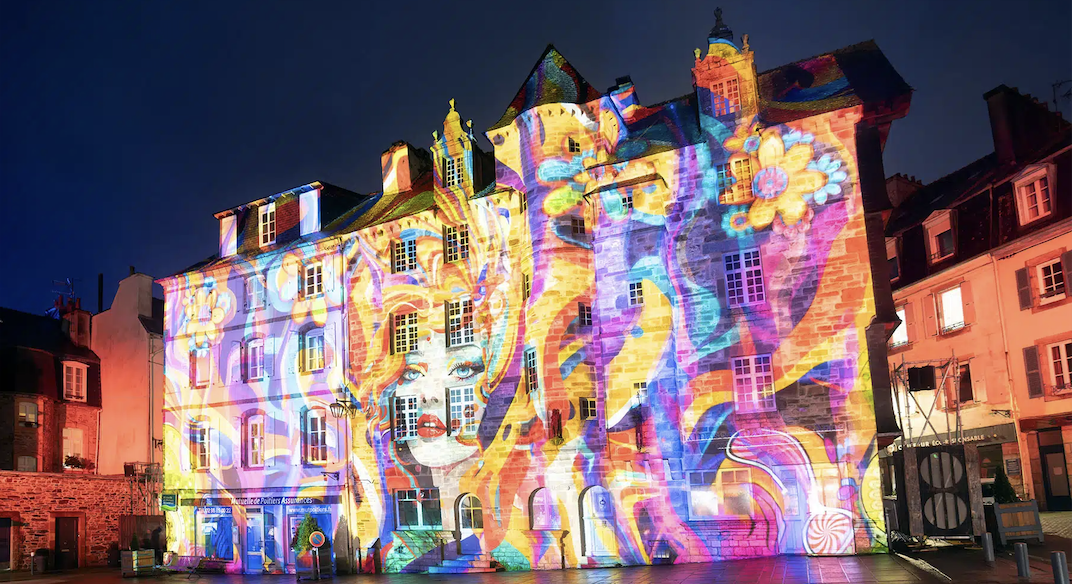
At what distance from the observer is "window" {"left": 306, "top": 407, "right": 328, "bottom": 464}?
1250 inches

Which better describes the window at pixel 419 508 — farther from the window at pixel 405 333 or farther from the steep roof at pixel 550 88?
the steep roof at pixel 550 88

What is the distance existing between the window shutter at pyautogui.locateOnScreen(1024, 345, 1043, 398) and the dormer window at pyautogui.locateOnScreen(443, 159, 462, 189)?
19.4 m

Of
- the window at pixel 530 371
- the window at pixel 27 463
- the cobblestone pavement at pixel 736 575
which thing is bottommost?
the cobblestone pavement at pixel 736 575

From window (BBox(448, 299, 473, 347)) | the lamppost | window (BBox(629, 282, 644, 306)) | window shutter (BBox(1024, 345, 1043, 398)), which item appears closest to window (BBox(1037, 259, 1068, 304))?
window shutter (BBox(1024, 345, 1043, 398))

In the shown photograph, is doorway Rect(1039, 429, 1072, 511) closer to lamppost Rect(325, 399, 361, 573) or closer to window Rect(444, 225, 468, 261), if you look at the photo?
window Rect(444, 225, 468, 261)

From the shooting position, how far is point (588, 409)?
26.7 metres

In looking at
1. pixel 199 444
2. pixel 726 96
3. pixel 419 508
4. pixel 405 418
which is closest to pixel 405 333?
pixel 405 418

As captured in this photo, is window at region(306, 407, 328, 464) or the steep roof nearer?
the steep roof

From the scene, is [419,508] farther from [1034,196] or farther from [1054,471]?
[1034,196]

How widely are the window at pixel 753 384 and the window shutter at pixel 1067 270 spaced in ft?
36.0

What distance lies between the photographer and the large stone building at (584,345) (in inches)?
949

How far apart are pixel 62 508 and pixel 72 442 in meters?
5.96

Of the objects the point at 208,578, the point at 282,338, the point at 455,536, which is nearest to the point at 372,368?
the point at 282,338

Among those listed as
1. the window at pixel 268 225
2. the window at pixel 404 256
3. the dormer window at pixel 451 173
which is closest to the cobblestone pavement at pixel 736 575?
the window at pixel 404 256
